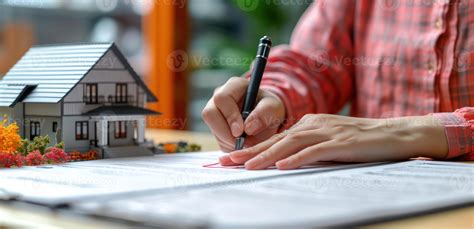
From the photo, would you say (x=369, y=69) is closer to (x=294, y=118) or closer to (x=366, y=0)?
(x=366, y=0)

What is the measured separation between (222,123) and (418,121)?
0.31 metres

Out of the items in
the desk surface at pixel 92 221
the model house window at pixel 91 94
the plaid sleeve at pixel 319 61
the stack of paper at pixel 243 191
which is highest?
the plaid sleeve at pixel 319 61

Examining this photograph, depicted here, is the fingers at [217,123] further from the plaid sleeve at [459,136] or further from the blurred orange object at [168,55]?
the blurred orange object at [168,55]

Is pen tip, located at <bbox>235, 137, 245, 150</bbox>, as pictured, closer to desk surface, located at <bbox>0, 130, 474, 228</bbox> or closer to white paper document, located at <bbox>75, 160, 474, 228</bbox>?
white paper document, located at <bbox>75, 160, 474, 228</bbox>

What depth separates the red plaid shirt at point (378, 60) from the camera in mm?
1337

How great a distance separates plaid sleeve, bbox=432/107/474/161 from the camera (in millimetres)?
980

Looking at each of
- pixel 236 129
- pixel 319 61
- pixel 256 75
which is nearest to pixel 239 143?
pixel 236 129

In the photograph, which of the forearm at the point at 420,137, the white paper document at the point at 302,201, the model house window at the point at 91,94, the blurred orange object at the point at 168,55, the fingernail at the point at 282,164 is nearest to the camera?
the white paper document at the point at 302,201

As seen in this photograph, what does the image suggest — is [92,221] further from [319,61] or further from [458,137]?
[319,61]

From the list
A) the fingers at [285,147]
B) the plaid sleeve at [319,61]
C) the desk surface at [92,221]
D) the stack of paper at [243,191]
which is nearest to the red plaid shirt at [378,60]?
the plaid sleeve at [319,61]

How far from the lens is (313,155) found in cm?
88

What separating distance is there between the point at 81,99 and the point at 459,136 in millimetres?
593

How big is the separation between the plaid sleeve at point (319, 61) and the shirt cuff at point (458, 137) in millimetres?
441

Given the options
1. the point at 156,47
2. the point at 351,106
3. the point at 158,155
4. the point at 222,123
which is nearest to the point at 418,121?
the point at 222,123
